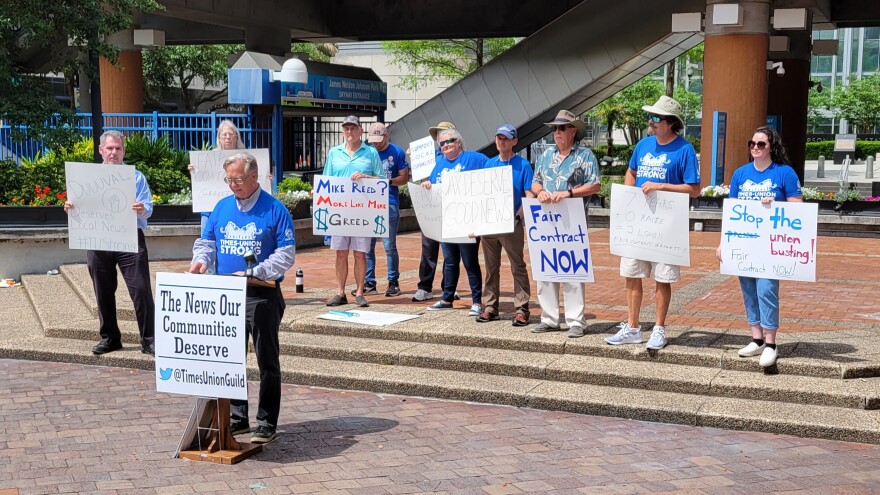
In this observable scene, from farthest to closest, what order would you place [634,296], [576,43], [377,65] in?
1. [377,65]
2. [576,43]
3. [634,296]

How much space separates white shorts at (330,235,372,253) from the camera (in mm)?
10766

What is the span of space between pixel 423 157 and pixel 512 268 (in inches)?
118

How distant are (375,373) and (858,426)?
371cm

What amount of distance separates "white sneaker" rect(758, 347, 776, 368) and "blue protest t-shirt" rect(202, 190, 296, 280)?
3.65 m

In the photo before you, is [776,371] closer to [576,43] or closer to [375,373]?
[375,373]

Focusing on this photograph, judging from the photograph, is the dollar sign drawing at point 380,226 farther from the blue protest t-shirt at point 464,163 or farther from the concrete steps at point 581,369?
the concrete steps at point 581,369

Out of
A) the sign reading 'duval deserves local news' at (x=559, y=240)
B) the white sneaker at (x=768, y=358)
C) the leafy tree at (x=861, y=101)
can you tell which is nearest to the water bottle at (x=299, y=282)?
the sign reading 'duval deserves local news' at (x=559, y=240)

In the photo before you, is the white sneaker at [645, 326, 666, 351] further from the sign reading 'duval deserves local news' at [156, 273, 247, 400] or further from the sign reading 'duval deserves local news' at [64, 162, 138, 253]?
the sign reading 'duval deserves local news' at [64, 162, 138, 253]

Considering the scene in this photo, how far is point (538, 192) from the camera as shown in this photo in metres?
9.22

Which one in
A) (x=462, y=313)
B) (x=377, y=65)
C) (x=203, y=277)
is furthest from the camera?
(x=377, y=65)

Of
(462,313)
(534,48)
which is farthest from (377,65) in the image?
(462,313)

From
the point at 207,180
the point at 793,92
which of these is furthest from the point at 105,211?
the point at 793,92

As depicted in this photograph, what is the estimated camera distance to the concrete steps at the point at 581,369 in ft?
24.5

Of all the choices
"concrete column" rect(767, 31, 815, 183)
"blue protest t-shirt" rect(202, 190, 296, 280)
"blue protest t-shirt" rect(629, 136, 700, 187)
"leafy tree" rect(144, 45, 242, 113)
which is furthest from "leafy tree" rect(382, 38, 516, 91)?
"blue protest t-shirt" rect(202, 190, 296, 280)
